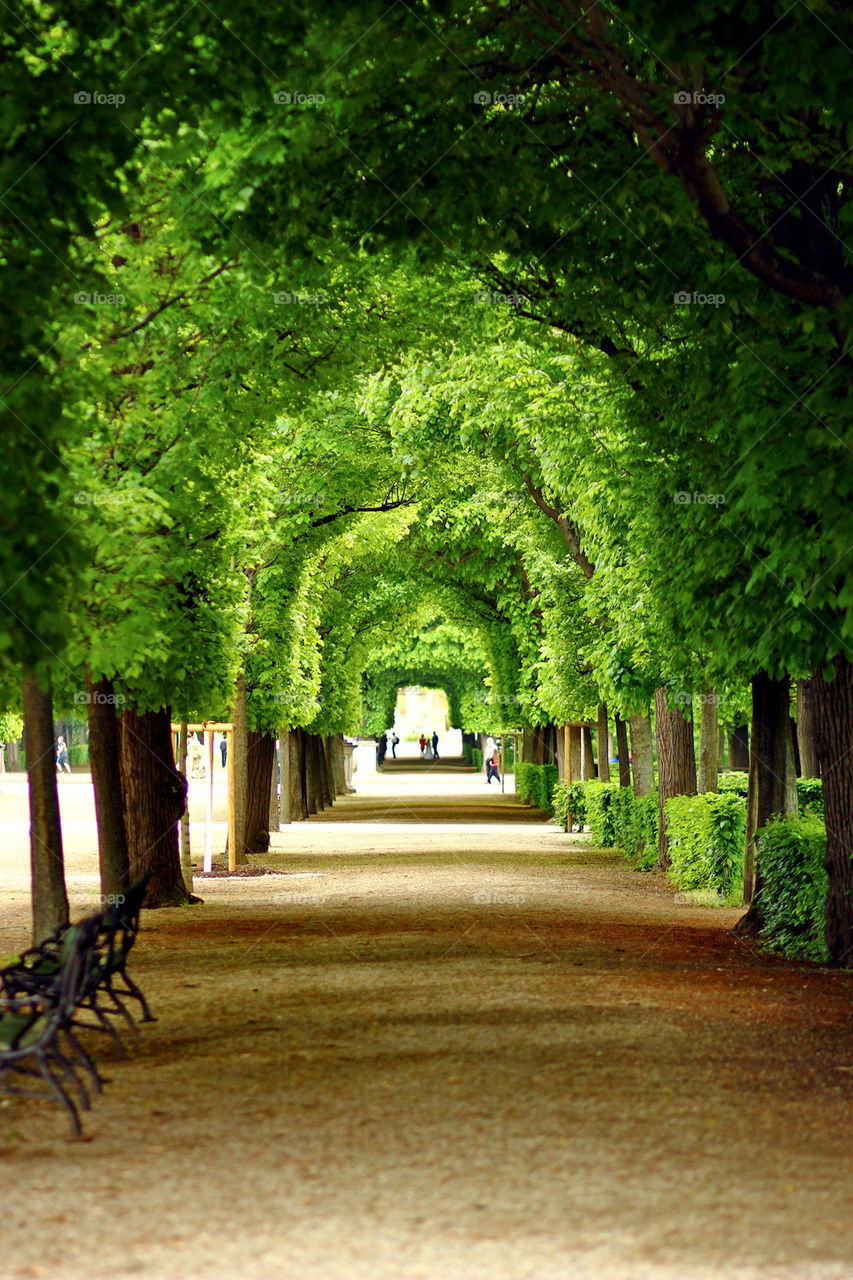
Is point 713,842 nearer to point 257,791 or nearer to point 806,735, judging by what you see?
point 806,735

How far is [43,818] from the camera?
12.5 m

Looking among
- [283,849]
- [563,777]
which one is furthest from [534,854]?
[563,777]

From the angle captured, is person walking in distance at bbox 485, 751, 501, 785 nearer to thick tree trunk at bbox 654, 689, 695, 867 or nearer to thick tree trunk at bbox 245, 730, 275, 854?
thick tree trunk at bbox 245, 730, 275, 854

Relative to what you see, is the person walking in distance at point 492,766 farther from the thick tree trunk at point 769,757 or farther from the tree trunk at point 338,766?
the thick tree trunk at point 769,757

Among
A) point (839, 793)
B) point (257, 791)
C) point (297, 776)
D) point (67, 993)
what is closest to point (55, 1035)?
point (67, 993)

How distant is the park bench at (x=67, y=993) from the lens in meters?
7.12

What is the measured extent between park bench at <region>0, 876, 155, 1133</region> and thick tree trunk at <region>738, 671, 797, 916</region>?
753 cm

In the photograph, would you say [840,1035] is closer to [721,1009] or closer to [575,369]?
[721,1009]

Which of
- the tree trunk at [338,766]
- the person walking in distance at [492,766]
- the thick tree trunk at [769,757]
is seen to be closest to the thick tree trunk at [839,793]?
the thick tree trunk at [769,757]

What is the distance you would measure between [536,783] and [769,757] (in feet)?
104

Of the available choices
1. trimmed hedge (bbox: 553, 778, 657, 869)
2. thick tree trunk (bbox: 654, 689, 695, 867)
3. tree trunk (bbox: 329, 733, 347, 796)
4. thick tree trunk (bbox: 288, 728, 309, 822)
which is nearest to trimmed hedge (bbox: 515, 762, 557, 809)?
tree trunk (bbox: 329, 733, 347, 796)

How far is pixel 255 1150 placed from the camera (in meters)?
6.64

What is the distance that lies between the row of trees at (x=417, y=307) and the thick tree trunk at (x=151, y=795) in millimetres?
45

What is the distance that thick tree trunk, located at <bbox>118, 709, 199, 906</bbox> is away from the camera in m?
18.4
